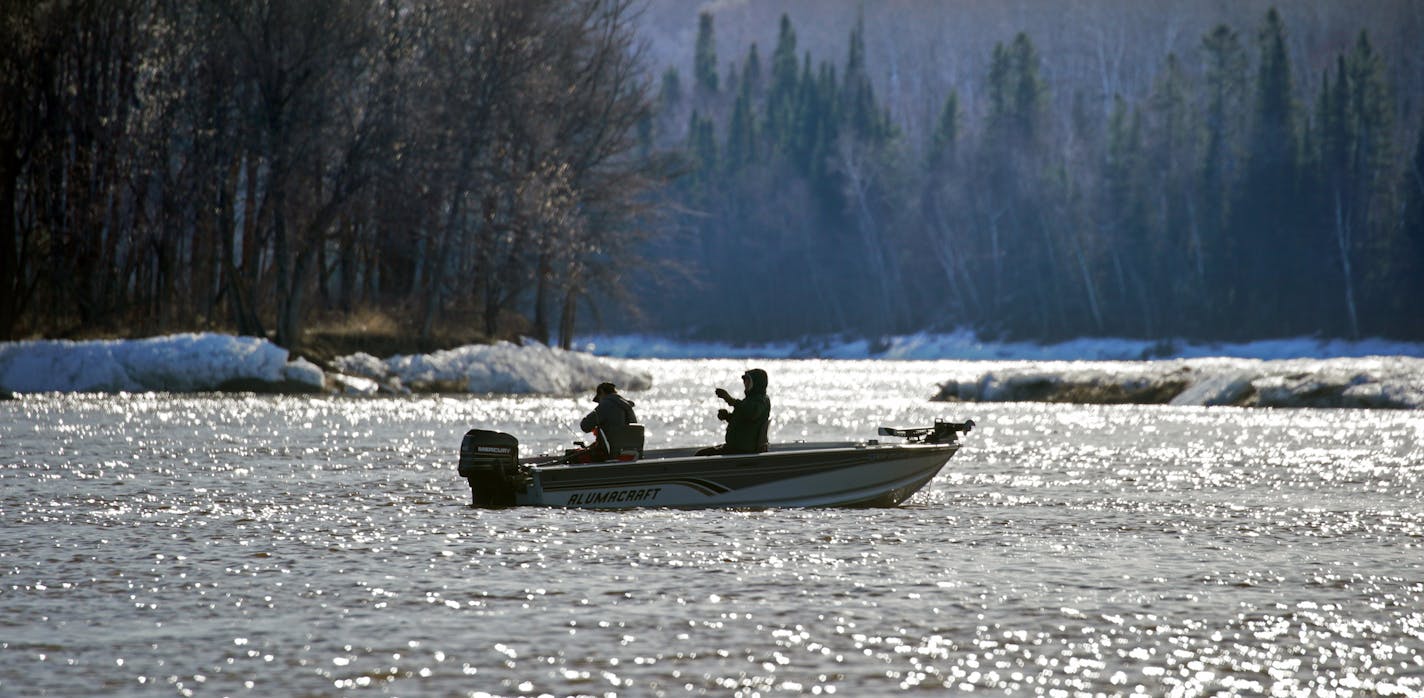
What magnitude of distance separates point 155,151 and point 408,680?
40.2 m

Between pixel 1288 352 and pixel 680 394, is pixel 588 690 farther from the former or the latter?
pixel 1288 352

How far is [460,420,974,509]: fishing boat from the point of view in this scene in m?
17.6

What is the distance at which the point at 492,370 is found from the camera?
49.4 m

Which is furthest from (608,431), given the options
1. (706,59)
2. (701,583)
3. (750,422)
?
(706,59)

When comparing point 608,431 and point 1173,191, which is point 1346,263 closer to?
point 1173,191

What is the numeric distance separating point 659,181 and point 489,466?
4149 centimetres

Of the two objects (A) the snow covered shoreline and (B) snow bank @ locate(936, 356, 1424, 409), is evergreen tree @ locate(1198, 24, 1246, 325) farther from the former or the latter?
(B) snow bank @ locate(936, 356, 1424, 409)

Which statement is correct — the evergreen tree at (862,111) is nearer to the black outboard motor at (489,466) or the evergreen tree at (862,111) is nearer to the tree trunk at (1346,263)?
the tree trunk at (1346,263)

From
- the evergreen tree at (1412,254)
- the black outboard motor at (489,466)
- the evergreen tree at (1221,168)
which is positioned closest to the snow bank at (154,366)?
the black outboard motor at (489,466)

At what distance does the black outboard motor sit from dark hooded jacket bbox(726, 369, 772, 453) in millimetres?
2577

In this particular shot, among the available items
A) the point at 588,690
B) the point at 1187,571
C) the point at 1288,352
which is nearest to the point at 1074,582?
the point at 1187,571

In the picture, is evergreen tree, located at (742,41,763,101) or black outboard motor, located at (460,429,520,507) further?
evergreen tree, located at (742,41,763,101)

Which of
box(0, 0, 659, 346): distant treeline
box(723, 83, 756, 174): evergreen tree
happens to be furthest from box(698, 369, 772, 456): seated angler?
box(723, 83, 756, 174): evergreen tree

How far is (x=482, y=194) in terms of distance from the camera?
51.3m
